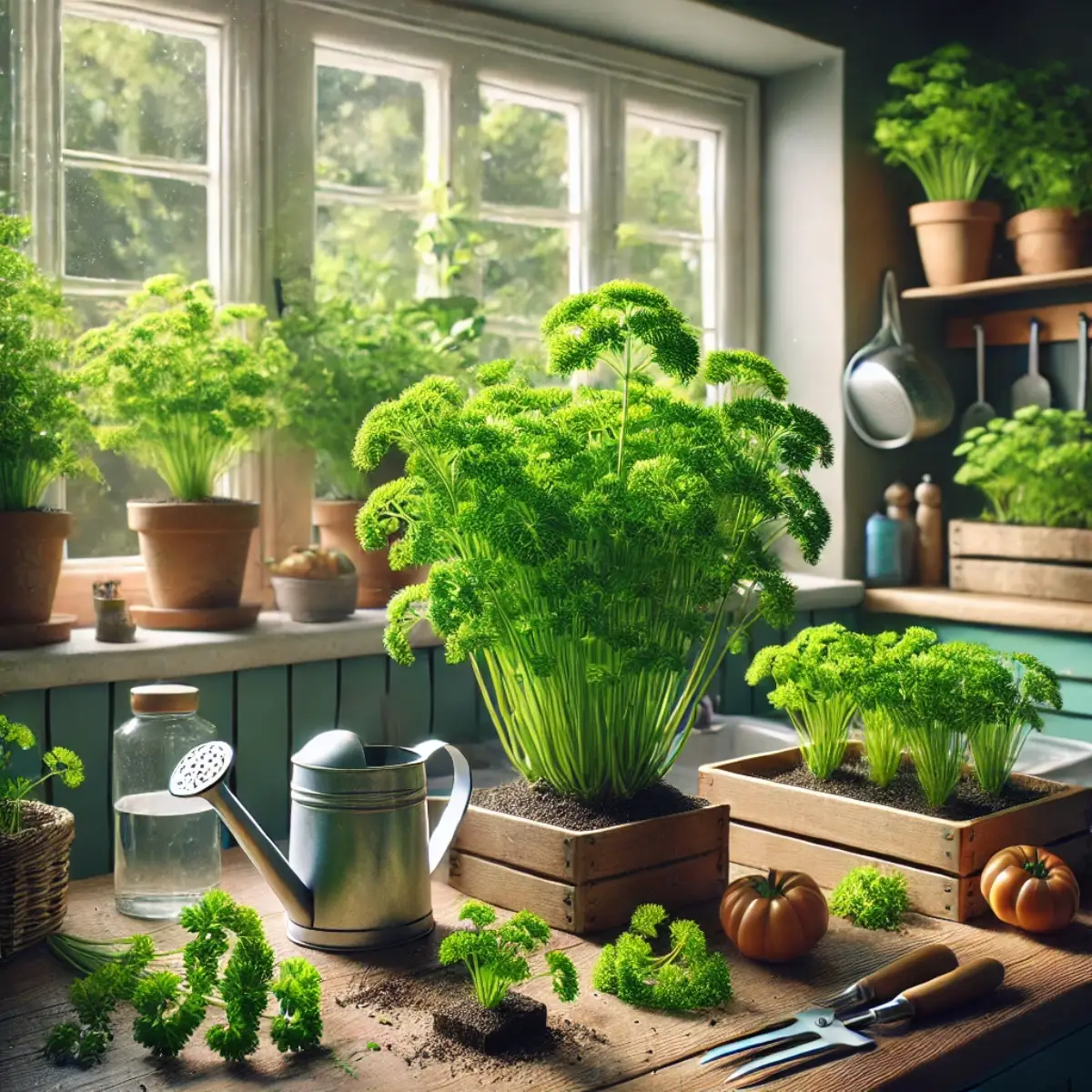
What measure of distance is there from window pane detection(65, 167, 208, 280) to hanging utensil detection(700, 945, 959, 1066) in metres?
1.63

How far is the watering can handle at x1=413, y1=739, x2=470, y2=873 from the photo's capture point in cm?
139

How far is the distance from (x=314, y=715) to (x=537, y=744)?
655mm

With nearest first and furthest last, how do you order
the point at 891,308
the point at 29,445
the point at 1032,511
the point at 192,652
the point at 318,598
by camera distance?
1. the point at 29,445
2. the point at 192,652
3. the point at 318,598
4. the point at 1032,511
5. the point at 891,308

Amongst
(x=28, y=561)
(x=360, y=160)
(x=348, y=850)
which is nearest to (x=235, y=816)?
(x=348, y=850)

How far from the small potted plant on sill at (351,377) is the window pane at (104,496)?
11.0 inches

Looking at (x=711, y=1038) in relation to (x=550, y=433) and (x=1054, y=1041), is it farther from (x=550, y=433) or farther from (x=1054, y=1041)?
(x=550, y=433)

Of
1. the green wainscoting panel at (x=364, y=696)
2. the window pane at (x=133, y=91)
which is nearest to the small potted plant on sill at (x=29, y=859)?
the green wainscoting panel at (x=364, y=696)

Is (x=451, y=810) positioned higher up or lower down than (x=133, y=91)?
lower down

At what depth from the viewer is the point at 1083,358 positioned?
2832 mm

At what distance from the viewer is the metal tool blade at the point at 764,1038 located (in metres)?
1.08

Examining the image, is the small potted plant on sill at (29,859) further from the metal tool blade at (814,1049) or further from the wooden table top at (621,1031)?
the metal tool blade at (814,1049)

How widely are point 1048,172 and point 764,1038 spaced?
87.5 inches

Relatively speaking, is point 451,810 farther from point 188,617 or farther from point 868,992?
point 188,617

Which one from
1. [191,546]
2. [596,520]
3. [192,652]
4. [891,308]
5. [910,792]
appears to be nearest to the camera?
[596,520]
